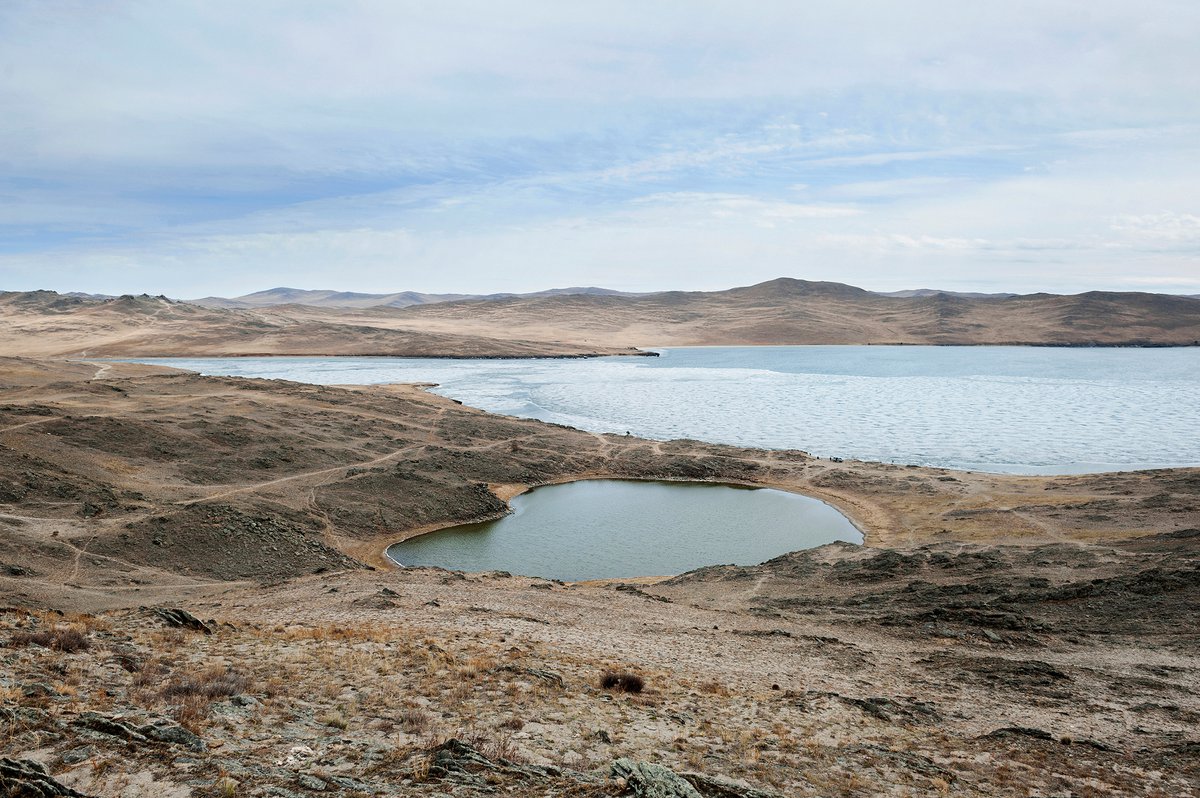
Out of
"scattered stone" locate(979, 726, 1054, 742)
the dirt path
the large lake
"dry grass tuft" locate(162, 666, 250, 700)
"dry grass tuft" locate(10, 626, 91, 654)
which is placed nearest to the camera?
"dry grass tuft" locate(162, 666, 250, 700)

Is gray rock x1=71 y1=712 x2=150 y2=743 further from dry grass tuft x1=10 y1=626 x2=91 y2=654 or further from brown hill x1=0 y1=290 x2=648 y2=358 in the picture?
brown hill x1=0 y1=290 x2=648 y2=358

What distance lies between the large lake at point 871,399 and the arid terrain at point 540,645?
51.3ft

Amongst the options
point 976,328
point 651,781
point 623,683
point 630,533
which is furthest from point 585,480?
point 976,328

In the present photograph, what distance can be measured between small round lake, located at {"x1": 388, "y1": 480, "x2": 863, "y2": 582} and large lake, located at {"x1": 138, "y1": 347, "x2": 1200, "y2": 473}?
49.0 feet

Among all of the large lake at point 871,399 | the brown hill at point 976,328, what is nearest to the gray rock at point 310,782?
the large lake at point 871,399

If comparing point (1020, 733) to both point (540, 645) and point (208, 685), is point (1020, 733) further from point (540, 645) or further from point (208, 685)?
point (208, 685)

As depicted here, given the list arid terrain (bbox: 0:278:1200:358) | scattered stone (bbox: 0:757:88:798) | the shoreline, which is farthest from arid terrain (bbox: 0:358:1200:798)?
arid terrain (bbox: 0:278:1200:358)

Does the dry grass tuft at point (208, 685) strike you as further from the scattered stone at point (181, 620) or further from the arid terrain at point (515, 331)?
the arid terrain at point (515, 331)

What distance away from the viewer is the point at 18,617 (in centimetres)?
1362

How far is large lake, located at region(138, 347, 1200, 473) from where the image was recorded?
5134 centimetres

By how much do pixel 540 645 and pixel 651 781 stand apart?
809cm

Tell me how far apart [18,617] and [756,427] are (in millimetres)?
53213

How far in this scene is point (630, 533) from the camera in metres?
33.5

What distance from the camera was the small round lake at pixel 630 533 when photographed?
29.6 meters
